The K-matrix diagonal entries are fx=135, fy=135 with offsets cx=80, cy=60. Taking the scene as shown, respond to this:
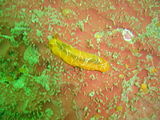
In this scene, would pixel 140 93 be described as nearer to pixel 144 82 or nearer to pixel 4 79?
pixel 144 82

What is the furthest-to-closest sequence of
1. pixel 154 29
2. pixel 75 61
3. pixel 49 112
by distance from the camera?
1. pixel 154 29
2. pixel 75 61
3. pixel 49 112

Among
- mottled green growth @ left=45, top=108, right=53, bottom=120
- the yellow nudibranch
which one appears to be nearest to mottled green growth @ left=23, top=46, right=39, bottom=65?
the yellow nudibranch

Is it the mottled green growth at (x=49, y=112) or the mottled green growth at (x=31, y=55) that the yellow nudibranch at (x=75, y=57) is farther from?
the mottled green growth at (x=49, y=112)

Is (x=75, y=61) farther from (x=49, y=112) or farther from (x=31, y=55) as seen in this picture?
(x=49, y=112)

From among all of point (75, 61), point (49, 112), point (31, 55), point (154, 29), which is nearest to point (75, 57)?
point (75, 61)

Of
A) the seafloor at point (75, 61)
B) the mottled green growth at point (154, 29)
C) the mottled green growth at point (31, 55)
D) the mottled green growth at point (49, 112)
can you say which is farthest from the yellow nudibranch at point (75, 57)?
the mottled green growth at point (154, 29)

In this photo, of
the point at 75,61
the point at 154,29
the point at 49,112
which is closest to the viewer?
the point at 49,112

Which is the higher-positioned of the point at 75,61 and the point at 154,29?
the point at 154,29
